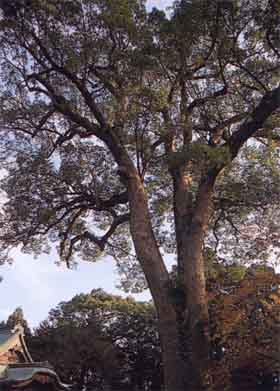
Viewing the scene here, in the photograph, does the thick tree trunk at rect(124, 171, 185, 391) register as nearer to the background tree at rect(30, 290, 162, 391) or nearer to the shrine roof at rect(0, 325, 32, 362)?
the shrine roof at rect(0, 325, 32, 362)

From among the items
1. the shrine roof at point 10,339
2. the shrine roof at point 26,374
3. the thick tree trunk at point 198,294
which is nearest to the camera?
the thick tree trunk at point 198,294

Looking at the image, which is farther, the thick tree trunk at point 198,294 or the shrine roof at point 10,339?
the shrine roof at point 10,339

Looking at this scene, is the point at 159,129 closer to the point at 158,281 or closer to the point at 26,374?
the point at 158,281

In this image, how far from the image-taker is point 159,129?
869cm

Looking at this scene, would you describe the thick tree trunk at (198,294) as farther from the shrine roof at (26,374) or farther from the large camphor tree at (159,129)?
the shrine roof at (26,374)

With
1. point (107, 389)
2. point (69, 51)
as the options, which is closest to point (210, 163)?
point (69, 51)

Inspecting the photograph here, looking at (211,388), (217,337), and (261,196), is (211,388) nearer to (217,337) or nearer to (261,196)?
(217,337)

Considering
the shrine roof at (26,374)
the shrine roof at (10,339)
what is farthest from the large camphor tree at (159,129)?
the shrine roof at (10,339)

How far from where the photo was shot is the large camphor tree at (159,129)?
293 inches

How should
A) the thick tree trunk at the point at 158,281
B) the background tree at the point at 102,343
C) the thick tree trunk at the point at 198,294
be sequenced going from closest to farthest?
1. the thick tree trunk at the point at 198,294
2. the thick tree trunk at the point at 158,281
3. the background tree at the point at 102,343

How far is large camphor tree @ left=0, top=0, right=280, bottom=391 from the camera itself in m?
7.45

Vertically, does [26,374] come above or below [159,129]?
below

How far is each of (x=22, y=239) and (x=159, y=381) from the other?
44.6 ft

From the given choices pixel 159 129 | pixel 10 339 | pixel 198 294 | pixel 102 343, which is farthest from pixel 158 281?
pixel 102 343
